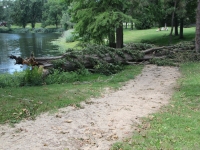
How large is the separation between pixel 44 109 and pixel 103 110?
1.66 meters

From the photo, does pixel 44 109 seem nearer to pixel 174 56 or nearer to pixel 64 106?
pixel 64 106

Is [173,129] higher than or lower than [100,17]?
lower

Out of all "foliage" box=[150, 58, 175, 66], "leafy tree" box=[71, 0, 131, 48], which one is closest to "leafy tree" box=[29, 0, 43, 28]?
"leafy tree" box=[71, 0, 131, 48]

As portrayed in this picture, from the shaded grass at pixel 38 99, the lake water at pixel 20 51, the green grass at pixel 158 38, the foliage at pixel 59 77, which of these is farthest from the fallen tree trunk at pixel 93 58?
the green grass at pixel 158 38

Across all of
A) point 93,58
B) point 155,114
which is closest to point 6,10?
point 93,58

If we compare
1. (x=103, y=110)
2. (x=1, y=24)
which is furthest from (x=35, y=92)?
(x=1, y=24)

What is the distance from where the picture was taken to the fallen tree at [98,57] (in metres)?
12.6

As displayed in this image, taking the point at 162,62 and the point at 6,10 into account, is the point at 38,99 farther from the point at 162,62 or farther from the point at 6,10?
the point at 6,10

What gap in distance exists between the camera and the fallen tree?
12607 millimetres

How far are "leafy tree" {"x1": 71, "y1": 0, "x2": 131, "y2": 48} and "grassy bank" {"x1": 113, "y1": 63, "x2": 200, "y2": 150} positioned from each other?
33.0 ft

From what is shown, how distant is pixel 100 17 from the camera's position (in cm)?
1781

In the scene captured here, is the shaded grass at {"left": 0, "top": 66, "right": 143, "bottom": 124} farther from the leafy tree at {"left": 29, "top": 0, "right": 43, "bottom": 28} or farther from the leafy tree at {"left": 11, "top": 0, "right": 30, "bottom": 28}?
the leafy tree at {"left": 29, "top": 0, "right": 43, "bottom": 28}

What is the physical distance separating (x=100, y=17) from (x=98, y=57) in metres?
4.81

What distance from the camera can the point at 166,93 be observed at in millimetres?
9398
